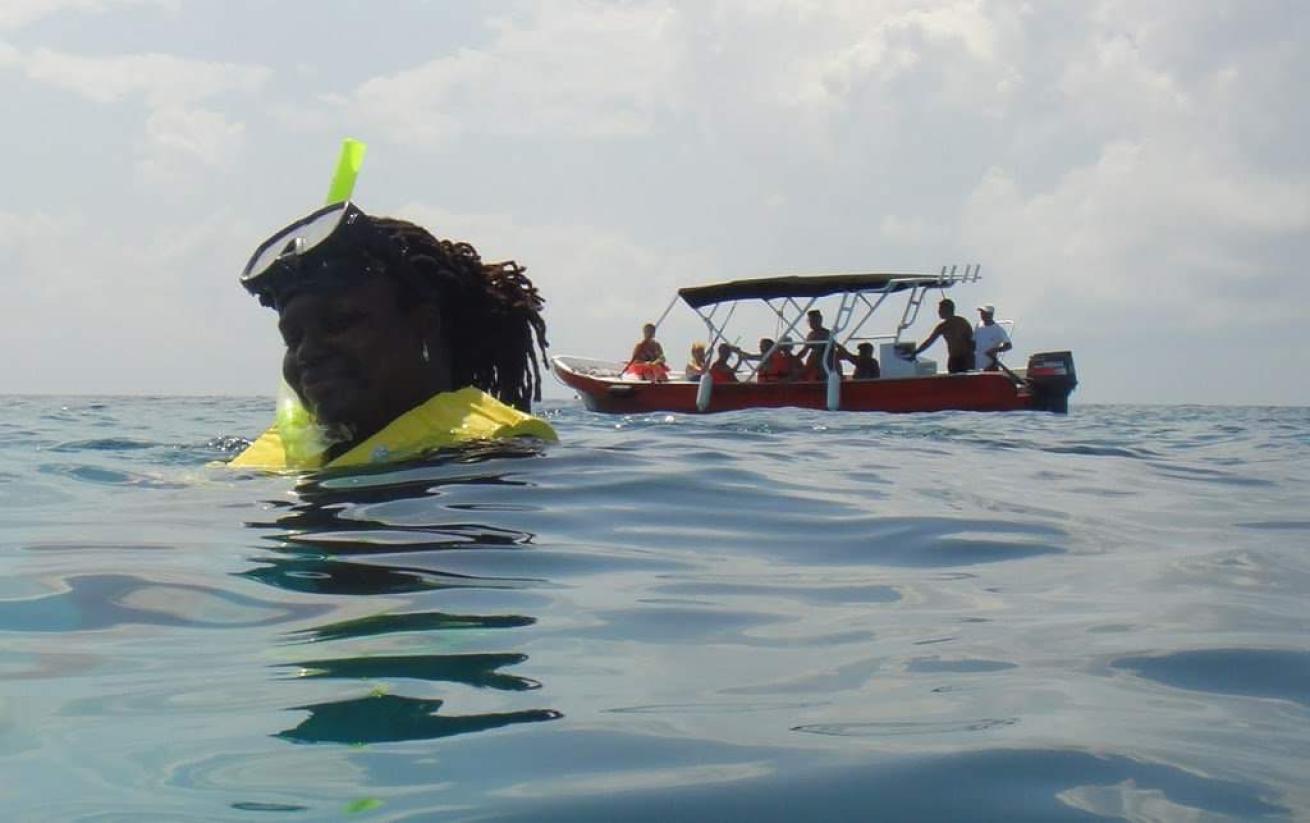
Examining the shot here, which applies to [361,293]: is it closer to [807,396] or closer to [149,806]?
[149,806]

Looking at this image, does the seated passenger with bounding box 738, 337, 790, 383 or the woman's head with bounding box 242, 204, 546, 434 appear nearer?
the woman's head with bounding box 242, 204, 546, 434

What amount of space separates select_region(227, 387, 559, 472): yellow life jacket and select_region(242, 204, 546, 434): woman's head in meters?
0.14

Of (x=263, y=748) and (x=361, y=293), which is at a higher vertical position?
(x=361, y=293)

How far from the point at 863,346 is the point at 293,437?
15174mm

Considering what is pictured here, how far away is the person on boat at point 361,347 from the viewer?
5.20 m

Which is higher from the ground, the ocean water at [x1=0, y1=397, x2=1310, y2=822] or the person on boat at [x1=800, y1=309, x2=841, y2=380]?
the person on boat at [x1=800, y1=309, x2=841, y2=380]

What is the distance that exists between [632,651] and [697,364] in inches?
755

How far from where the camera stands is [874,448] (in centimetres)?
838

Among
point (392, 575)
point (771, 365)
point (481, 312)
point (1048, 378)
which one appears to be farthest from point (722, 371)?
point (392, 575)

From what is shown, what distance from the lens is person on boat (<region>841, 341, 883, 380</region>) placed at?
64.5 feet

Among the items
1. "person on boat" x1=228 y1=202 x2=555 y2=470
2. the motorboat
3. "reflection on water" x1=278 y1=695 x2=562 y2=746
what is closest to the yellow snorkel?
"person on boat" x1=228 y1=202 x2=555 y2=470

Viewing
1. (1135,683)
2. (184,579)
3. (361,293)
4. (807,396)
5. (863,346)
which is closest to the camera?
(1135,683)

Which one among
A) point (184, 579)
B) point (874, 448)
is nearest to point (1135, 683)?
point (184, 579)

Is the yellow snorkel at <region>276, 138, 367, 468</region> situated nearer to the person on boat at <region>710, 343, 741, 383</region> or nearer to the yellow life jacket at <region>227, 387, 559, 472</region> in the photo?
the yellow life jacket at <region>227, 387, 559, 472</region>
